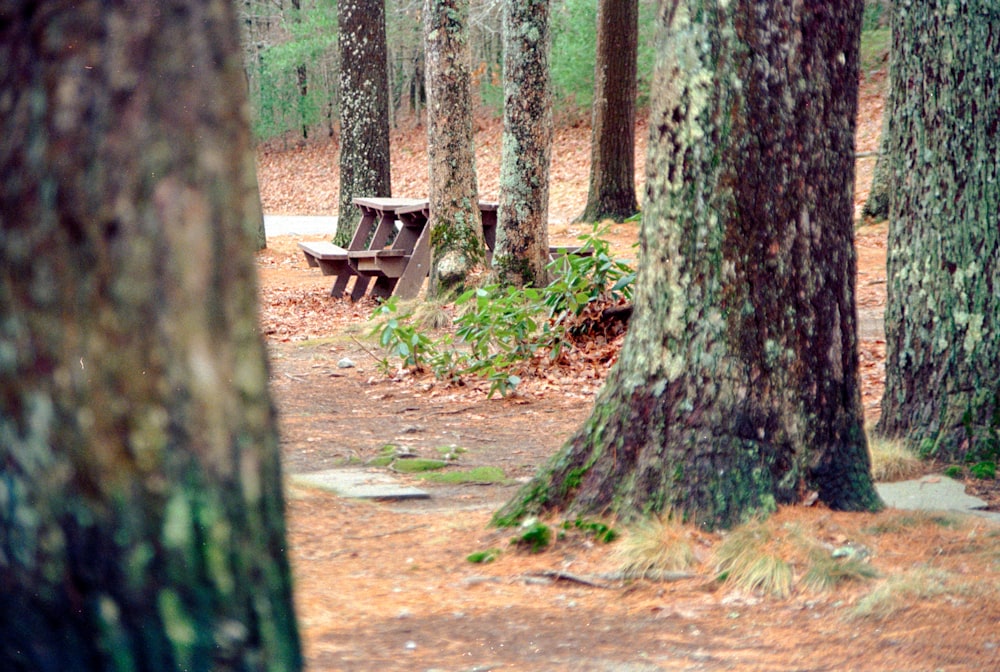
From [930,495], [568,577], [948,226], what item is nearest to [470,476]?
[568,577]

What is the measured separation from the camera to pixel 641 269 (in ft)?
13.8

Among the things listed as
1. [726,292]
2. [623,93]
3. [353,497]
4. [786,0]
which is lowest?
[353,497]

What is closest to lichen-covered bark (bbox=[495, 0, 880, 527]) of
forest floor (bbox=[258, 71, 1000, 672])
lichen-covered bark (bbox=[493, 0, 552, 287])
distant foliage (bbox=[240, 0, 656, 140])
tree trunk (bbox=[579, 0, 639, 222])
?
forest floor (bbox=[258, 71, 1000, 672])

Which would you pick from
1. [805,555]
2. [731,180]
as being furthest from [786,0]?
[805,555]

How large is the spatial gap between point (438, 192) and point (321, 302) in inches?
112

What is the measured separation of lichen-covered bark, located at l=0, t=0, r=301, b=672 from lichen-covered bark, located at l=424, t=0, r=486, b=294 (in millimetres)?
8844

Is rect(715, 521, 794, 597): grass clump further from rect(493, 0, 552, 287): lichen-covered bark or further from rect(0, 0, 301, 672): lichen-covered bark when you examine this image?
rect(493, 0, 552, 287): lichen-covered bark

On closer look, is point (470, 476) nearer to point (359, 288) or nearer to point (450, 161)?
point (450, 161)

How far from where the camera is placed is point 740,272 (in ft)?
13.1

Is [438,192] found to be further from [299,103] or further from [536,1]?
[299,103]

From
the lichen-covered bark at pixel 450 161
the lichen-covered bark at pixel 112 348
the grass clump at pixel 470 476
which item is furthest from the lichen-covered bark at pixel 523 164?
the lichen-covered bark at pixel 112 348

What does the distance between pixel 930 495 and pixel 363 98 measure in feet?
37.8

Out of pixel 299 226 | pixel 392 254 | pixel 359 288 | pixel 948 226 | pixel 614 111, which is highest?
pixel 614 111

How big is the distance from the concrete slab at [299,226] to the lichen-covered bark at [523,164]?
37.3 feet
